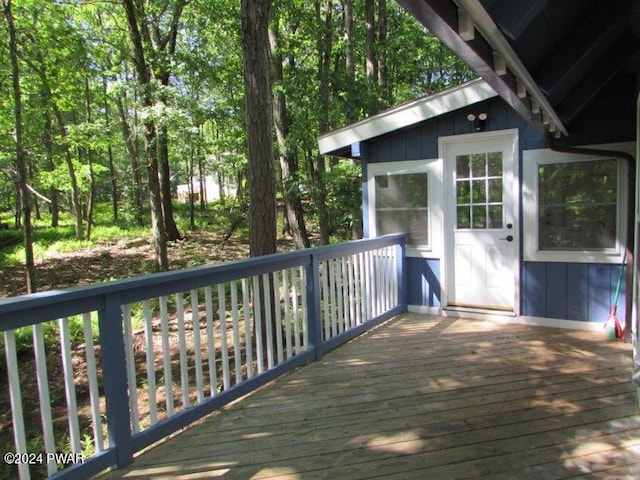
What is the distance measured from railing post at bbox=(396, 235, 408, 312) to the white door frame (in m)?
0.42

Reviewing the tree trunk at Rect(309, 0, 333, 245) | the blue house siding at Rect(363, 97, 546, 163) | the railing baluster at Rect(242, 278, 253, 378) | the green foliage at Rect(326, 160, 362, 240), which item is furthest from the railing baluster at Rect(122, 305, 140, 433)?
the green foliage at Rect(326, 160, 362, 240)

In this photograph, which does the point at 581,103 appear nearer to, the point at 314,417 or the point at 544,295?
the point at 544,295

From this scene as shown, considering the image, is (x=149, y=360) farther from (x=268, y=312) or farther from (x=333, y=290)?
(x=333, y=290)

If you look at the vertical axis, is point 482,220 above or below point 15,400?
above

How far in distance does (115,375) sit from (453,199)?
12.2 feet

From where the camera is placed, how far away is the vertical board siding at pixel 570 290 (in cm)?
404

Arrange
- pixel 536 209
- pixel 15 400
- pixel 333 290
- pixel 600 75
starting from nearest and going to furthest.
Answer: pixel 15 400 < pixel 600 75 < pixel 333 290 < pixel 536 209

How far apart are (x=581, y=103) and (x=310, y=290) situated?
8.72 feet

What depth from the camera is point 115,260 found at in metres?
11.5

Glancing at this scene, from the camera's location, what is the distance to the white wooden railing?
→ 1.84 meters

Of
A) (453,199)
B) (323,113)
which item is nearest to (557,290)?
(453,199)

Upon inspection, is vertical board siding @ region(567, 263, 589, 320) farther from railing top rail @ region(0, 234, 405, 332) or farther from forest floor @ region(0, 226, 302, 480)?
forest floor @ region(0, 226, 302, 480)

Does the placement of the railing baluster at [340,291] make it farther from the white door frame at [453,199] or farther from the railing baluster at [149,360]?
the railing baluster at [149,360]

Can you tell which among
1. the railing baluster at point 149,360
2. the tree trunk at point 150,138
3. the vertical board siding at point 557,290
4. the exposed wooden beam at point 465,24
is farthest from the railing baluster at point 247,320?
the tree trunk at point 150,138
